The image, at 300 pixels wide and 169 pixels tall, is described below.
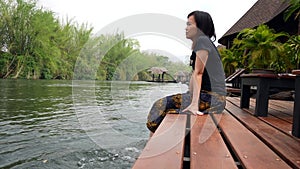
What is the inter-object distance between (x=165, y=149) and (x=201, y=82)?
0.79 meters

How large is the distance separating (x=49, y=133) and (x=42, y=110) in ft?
6.24

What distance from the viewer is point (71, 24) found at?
2544 cm

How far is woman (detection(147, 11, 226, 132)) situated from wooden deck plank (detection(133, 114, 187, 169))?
0.86ft

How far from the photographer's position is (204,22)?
1700 mm

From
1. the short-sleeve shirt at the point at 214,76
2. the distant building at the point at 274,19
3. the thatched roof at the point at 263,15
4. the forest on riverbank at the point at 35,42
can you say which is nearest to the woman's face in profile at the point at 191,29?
the short-sleeve shirt at the point at 214,76

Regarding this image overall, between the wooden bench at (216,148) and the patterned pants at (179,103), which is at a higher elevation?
the patterned pants at (179,103)

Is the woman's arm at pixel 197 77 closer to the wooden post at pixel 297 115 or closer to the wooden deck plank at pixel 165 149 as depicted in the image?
the wooden deck plank at pixel 165 149

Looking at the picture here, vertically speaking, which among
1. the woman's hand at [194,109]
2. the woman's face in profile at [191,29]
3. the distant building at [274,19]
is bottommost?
the woman's hand at [194,109]

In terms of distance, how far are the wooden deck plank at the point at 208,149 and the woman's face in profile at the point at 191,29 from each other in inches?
25.1

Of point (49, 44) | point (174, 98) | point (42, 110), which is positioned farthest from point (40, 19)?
point (174, 98)

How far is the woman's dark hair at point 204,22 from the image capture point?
66.4 inches

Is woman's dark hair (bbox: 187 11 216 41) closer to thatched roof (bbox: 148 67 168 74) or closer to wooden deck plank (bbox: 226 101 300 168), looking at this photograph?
thatched roof (bbox: 148 67 168 74)

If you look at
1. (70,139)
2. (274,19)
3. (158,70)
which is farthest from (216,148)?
(274,19)

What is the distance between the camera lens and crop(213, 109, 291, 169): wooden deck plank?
857 mm
